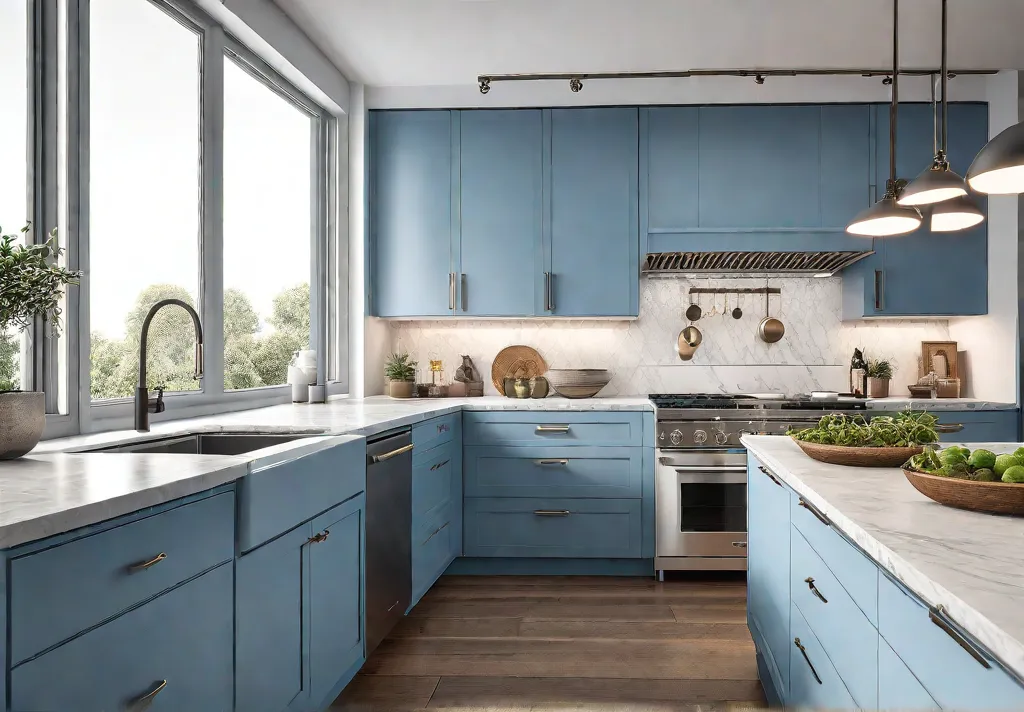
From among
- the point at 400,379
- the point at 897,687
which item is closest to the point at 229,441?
the point at 400,379

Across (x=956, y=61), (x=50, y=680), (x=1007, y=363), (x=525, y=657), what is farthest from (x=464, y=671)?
(x=956, y=61)

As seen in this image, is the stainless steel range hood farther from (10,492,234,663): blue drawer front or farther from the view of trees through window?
(10,492,234,663): blue drawer front

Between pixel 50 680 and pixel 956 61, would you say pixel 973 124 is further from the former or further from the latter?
pixel 50 680

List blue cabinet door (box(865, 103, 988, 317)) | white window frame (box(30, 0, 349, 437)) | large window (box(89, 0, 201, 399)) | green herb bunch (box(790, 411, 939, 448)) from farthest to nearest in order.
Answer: blue cabinet door (box(865, 103, 988, 317)) < large window (box(89, 0, 201, 399)) < white window frame (box(30, 0, 349, 437)) < green herb bunch (box(790, 411, 939, 448))

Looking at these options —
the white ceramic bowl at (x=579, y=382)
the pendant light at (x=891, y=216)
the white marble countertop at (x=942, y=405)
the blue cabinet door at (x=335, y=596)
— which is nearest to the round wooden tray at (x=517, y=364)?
the white ceramic bowl at (x=579, y=382)

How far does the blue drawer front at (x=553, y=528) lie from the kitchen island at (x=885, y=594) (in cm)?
140

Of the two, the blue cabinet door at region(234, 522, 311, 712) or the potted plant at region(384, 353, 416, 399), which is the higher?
the potted plant at region(384, 353, 416, 399)

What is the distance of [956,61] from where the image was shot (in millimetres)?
3328

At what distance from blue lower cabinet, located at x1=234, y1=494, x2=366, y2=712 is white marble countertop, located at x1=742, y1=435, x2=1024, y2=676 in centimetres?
125

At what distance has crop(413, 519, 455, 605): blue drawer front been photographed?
276 cm

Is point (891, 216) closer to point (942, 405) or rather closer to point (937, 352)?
point (942, 405)

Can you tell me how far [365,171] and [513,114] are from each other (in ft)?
2.95

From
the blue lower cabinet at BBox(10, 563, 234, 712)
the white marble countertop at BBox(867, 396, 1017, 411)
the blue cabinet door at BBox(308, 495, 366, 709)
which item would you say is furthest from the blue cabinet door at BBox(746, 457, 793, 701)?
the white marble countertop at BBox(867, 396, 1017, 411)

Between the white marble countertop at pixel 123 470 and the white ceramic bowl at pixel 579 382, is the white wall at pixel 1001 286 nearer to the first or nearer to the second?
the white ceramic bowl at pixel 579 382
